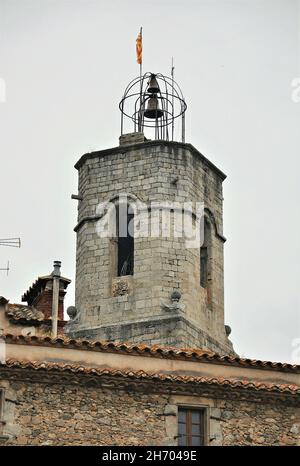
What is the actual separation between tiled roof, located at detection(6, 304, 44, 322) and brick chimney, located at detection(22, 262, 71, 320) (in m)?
0.71

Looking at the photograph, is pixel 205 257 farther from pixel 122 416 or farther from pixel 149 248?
pixel 122 416

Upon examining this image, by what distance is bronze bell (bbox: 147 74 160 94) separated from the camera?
41.1 m

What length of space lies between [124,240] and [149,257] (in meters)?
1.11

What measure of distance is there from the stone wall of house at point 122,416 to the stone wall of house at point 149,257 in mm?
9094

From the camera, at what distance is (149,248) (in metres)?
38.1

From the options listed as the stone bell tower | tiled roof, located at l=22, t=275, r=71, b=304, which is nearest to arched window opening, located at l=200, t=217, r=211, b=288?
the stone bell tower

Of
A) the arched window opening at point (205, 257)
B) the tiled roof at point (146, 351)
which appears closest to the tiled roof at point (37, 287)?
the tiled roof at point (146, 351)

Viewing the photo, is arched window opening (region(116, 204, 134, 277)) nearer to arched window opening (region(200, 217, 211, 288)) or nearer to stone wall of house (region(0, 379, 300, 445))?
arched window opening (region(200, 217, 211, 288))

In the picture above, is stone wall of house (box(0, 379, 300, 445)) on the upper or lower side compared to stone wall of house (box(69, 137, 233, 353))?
lower

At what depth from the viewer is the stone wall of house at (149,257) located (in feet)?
123

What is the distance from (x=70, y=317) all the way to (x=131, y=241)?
244cm
